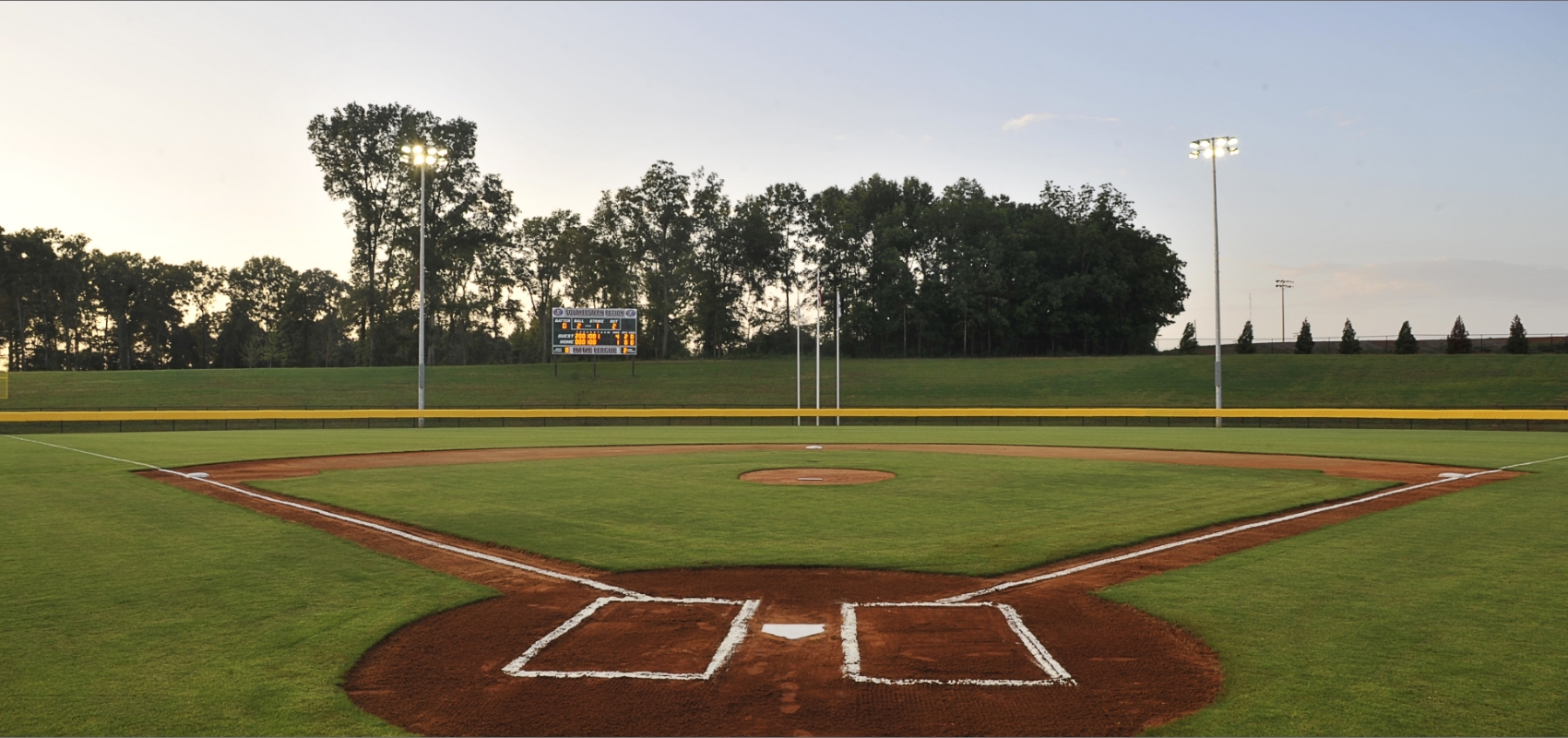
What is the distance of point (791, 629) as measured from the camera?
6305 mm

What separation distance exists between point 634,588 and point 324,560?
126 inches

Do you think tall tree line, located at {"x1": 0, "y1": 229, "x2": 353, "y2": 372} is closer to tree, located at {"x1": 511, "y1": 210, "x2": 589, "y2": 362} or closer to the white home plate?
tree, located at {"x1": 511, "y1": 210, "x2": 589, "y2": 362}

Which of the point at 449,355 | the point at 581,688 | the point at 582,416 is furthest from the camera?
the point at 449,355

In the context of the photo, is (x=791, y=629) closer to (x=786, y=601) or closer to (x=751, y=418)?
(x=786, y=601)

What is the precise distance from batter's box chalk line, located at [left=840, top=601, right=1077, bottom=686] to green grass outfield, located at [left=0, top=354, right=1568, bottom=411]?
128 ft

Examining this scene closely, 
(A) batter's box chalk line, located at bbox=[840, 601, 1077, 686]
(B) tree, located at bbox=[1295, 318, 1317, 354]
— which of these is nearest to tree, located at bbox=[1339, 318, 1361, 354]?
(B) tree, located at bbox=[1295, 318, 1317, 354]

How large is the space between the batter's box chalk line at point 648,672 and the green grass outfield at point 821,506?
1312 mm

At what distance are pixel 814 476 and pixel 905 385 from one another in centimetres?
3485

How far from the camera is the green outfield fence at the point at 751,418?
3328 centimetres

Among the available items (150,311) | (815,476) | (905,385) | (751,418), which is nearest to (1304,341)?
(905,385)

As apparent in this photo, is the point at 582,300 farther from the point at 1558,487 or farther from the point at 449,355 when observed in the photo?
the point at 1558,487

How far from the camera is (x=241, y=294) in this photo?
9388 centimetres

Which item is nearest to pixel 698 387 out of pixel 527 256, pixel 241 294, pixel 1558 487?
pixel 527 256

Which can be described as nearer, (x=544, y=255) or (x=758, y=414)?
(x=758, y=414)
